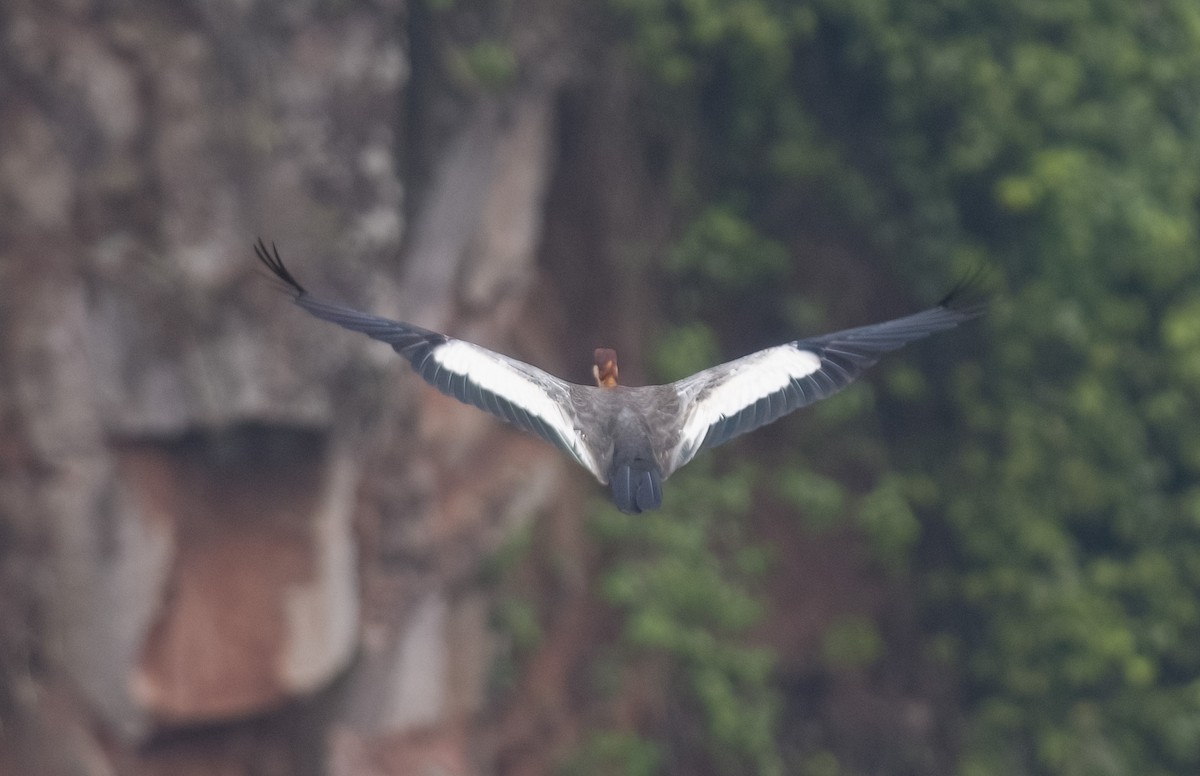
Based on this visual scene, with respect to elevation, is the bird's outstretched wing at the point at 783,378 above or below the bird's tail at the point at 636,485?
above

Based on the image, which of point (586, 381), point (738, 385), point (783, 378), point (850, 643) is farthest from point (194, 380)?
point (850, 643)

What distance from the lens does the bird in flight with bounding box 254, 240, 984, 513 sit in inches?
171

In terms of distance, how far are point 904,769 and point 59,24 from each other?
504 centimetres

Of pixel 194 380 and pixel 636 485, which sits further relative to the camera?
pixel 194 380

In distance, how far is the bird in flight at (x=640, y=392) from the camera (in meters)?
4.34

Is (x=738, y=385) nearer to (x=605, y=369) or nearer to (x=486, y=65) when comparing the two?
(x=605, y=369)

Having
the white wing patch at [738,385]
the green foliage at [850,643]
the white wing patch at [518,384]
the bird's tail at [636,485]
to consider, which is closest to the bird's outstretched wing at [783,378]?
the white wing patch at [738,385]

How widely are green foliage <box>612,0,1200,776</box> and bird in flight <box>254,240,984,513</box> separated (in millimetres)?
2692

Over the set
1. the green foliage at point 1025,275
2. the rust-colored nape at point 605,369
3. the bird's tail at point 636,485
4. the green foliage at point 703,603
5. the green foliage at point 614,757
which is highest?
the green foliage at point 1025,275

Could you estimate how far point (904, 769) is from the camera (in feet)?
25.7

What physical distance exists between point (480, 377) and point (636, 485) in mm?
588

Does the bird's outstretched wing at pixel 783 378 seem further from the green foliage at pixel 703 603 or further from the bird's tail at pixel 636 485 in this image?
the green foliage at pixel 703 603

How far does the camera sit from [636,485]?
418 centimetres

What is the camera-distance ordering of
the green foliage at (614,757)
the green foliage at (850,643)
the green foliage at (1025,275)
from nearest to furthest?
the green foliage at (614,757), the green foliage at (1025,275), the green foliage at (850,643)
